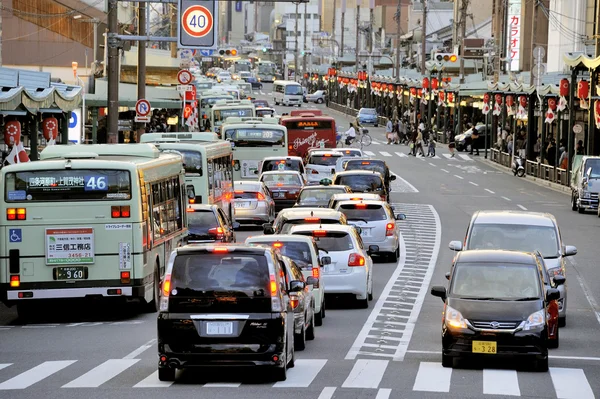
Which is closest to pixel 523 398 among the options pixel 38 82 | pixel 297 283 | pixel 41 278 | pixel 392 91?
pixel 297 283

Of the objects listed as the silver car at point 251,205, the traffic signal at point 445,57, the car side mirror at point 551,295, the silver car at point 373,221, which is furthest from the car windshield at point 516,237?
the traffic signal at point 445,57

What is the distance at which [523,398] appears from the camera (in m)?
14.3

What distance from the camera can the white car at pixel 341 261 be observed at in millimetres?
23719

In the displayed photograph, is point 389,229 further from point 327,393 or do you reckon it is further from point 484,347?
point 327,393

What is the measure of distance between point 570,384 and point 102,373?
5.81 m

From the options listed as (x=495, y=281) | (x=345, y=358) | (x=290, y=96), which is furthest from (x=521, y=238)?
(x=290, y=96)

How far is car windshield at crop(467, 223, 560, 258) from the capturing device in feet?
71.7

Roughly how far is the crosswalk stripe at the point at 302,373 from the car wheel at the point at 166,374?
1261mm

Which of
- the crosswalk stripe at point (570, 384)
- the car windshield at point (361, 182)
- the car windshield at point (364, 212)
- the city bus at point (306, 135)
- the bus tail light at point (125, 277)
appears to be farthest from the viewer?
the city bus at point (306, 135)

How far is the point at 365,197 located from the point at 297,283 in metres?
17.0

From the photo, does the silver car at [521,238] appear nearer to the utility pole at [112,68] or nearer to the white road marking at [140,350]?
the white road marking at [140,350]

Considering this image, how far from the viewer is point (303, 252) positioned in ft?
70.4

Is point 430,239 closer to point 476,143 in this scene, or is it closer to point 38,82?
point 38,82

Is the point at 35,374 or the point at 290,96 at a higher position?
the point at 290,96
